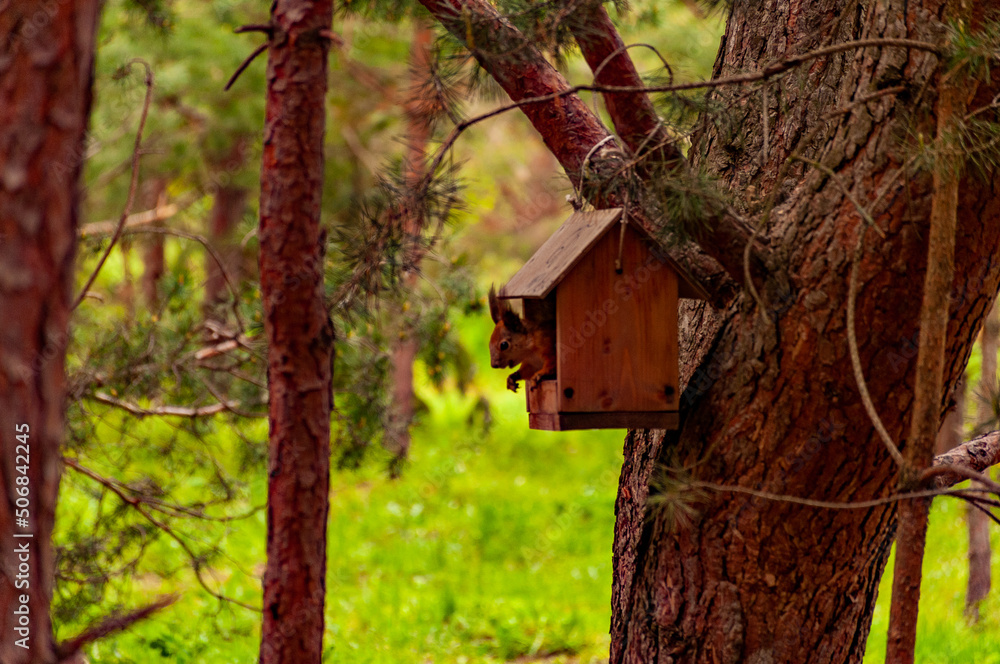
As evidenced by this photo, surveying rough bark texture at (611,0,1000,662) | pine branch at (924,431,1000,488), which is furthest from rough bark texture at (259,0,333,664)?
pine branch at (924,431,1000,488)

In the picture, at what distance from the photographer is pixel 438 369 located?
454cm

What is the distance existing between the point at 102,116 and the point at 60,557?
17.8ft

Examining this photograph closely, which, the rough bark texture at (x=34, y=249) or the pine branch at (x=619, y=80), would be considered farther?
the pine branch at (x=619, y=80)

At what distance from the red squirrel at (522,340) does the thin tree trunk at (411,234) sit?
328 mm

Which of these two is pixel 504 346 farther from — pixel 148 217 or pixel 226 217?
pixel 226 217

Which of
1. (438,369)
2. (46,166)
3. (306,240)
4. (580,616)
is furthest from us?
(580,616)

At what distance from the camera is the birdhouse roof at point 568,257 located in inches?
82.4

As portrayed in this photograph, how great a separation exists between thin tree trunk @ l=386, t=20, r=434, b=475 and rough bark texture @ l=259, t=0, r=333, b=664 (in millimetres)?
316

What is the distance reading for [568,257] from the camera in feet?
6.93

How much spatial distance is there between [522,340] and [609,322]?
225mm

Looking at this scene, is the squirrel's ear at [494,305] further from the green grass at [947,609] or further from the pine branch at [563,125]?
the green grass at [947,609]

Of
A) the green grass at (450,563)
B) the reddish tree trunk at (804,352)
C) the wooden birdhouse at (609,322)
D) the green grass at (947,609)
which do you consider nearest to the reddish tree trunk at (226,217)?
the green grass at (450,563)

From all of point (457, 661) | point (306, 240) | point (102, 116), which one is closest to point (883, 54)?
point (306, 240)

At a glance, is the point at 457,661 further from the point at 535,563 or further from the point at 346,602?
the point at 535,563
